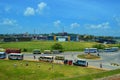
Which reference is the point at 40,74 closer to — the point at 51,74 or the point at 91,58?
the point at 51,74

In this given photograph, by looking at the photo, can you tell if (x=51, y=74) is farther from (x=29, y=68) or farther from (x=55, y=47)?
(x=55, y=47)

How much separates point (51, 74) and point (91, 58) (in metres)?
36.6

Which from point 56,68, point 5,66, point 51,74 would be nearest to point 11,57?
point 5,66

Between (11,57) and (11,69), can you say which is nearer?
(11,69)

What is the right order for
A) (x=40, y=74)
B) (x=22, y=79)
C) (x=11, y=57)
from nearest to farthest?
(x=22, y=79)
(x=40, y=74)
(x=11, y=57)

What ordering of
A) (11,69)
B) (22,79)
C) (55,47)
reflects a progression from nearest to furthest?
1. (22,79)
2. (11,69)
3. (55,47)

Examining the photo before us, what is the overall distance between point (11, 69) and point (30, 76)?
6832 mm

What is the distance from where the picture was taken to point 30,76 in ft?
150

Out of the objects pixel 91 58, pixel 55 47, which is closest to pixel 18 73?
pixel 91 58

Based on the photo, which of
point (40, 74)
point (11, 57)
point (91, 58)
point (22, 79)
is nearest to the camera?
point (22, 79)

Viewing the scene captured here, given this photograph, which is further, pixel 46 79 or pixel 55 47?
pixel 55 47

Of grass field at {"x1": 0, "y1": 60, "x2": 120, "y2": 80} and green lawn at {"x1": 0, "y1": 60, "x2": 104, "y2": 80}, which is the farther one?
green lawn at {"x1": 0, "y1": 60, "x2": 104, "y2": 80}

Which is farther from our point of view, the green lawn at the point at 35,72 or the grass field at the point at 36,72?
the green lawn at the point at 35,72

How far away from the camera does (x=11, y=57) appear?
6875 centimetres
